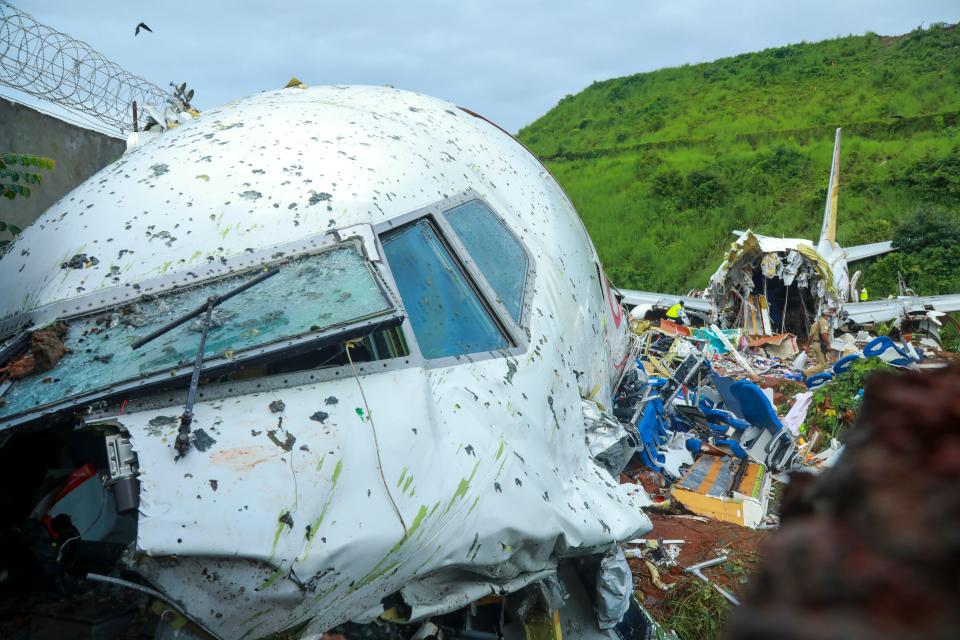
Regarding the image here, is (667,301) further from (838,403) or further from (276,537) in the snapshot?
(276,537)

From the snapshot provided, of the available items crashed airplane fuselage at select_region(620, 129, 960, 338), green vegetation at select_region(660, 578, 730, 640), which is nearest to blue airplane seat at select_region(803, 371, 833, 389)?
crashed airplane fuselage at select_region(620, 129, 960, 338)

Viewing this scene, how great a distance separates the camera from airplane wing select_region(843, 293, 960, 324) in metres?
14.1

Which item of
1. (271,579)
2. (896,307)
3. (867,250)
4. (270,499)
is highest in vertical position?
(270,499)

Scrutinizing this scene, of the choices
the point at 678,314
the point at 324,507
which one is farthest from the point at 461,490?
the point at 678,314

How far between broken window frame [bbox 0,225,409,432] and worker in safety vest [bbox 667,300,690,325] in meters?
14.5

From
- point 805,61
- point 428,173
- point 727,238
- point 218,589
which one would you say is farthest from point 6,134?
point 805,61

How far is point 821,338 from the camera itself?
1393 cm

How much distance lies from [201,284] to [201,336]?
367mm

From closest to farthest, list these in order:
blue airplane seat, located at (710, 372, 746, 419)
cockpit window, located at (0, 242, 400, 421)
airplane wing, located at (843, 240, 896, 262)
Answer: cockpit window, located at (0, 242, 400, 421), blue airplane seat, located at (710, 372, 746, 419), airplane wing, located at (843, 240, 896, 262)

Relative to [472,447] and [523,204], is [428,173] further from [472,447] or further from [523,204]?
[472,447]

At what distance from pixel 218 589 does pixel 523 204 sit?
3134mm

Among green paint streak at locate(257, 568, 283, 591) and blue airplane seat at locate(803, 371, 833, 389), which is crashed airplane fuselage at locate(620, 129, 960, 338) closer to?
blue airplane seat at locate(803, 371, 833, 389)

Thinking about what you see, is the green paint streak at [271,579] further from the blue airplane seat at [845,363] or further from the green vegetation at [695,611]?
the blue airplane seat at [845,363]

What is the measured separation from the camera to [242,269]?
273 centimetres
